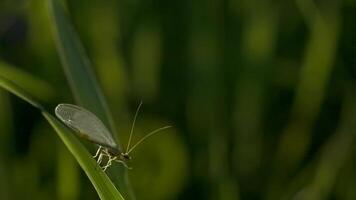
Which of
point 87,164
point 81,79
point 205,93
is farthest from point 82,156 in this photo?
point 205,93

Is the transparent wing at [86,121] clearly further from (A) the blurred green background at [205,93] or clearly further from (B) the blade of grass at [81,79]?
(A) the blurred green background at [205,93]

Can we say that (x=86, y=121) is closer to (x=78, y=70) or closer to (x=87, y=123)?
(x=87, y=123)

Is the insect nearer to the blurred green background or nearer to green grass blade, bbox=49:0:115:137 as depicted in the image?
green grass blade, bbox=49:0:115:137

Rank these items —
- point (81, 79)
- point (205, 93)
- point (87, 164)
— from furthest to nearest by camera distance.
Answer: point (205, 93), point (81, 79), point (87, 164)

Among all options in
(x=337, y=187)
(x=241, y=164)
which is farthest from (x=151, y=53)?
(x=337, y=187)

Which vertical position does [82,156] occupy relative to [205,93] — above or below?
above

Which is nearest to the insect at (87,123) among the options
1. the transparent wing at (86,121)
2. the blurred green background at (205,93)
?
the transparent wing at (86,121)

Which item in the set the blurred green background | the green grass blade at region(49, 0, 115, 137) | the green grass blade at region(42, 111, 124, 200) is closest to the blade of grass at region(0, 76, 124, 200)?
the green grass blade at region(42, 111, 124, 200)
